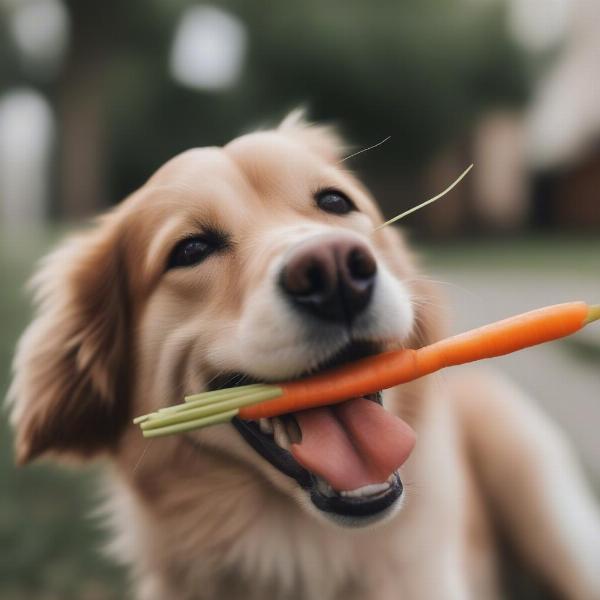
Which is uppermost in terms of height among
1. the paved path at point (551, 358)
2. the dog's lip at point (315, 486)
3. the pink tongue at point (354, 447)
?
the pink tongue at point (354, 447)

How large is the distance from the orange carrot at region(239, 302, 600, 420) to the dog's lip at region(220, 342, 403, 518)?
0.09ft

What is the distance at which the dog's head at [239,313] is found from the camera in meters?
1.47

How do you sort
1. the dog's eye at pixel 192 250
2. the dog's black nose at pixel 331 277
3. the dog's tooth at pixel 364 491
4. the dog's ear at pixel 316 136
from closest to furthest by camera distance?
1. the dog's black nose at pixel 331 277
2. the dog's tooth at pixel 364 491
3. the dog's eye at pixel 192 250
4. the dog's ear at pixel 316 136

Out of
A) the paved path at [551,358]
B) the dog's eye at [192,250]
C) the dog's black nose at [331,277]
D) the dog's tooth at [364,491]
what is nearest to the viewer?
the dog's black nose at [331,277]

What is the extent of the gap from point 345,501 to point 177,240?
31.1 inches

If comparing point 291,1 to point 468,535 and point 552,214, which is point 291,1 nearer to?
point 552,214

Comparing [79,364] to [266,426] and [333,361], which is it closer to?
[266,426]

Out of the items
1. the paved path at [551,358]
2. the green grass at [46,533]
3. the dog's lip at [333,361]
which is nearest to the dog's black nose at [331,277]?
the dog's lip at [333,361]

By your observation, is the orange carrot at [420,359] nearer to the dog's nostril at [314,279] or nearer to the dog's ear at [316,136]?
the dog's nostril at [314,279]

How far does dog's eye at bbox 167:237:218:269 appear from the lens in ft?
5.77

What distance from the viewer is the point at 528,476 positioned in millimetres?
2736

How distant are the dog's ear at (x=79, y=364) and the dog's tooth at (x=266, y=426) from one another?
1.67 feet

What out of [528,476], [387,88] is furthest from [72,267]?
[387,88]

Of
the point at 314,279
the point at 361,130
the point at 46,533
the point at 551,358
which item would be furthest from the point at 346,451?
the point at 361,130
